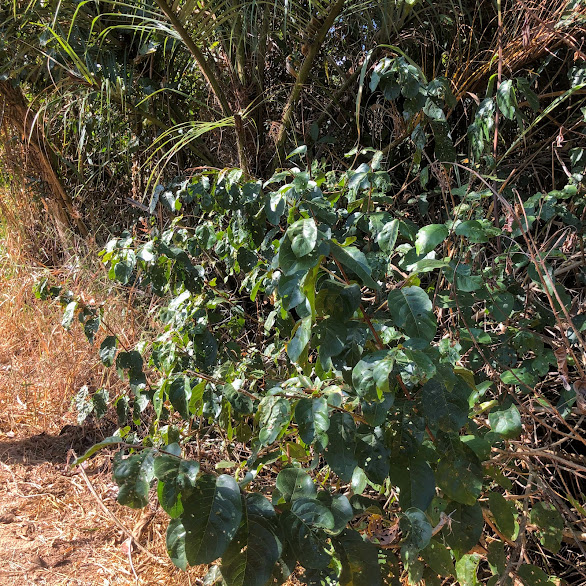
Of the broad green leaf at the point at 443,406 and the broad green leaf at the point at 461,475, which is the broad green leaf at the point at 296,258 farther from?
the broad green leaf at the point at 461,475

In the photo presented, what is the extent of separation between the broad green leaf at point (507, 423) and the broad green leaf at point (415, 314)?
310 millimetres

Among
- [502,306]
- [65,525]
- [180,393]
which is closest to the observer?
[502,306]

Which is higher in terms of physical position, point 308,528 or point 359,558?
point 308,528

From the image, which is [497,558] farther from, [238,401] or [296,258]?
[296,258]

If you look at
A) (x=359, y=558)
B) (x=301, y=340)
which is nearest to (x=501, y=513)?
(x=359, y=558)

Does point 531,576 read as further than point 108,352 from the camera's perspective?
No

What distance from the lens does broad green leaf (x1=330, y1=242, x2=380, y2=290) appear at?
3.26 ft

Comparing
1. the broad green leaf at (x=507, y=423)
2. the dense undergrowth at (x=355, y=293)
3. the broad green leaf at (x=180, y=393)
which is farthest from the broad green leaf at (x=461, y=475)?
the broad green leaf at (x=180, y=393)

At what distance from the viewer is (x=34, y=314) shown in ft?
10.7

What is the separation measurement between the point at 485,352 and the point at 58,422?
2118 millimetres

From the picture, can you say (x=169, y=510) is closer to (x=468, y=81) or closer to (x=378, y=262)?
(x=378, y=262)

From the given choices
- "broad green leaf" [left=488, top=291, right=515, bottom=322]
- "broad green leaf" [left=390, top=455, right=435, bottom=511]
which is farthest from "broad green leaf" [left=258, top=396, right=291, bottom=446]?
"broad green leaf" [left=488, top=291, right=515, bottom=322]

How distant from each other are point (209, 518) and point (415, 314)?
45 centimetres

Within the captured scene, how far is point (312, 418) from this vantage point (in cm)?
102
